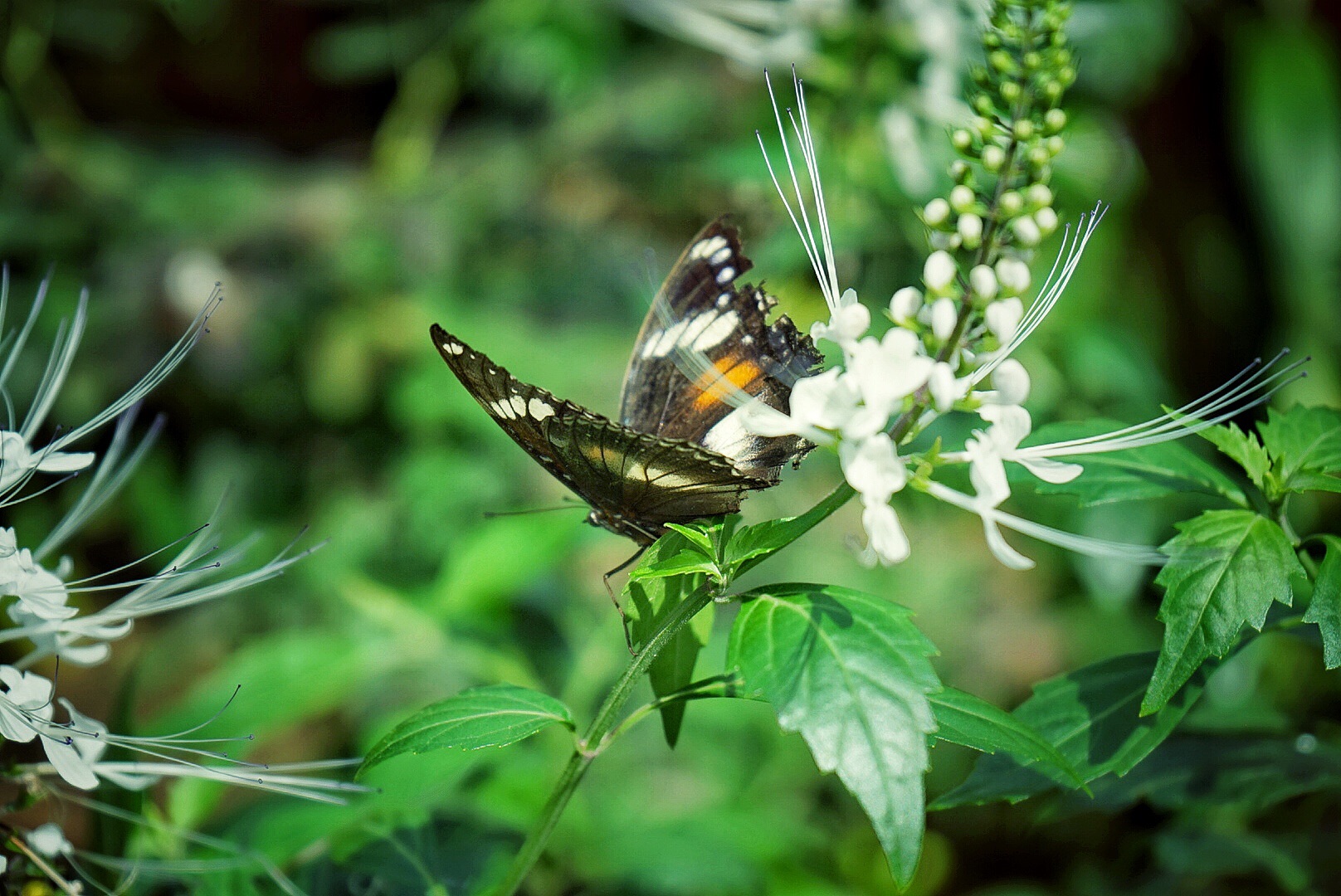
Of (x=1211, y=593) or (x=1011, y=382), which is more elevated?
(x=1011, y=382)

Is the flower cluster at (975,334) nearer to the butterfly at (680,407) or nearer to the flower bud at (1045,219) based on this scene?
the flower bud at (1045,219)

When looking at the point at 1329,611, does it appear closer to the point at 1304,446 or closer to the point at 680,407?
the point at 1304,446

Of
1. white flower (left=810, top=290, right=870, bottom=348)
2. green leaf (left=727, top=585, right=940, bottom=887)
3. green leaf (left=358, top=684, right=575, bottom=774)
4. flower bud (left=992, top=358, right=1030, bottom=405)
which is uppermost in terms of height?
white flower (left=810, top=290, right=870, bottom=348)

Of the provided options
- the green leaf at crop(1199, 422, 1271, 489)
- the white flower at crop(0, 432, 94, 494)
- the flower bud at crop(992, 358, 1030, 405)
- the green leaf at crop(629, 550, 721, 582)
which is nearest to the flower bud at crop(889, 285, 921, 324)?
the flower bud at crop(992, 358, 1030, 405)

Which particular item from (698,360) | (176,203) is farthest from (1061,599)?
(176,203)

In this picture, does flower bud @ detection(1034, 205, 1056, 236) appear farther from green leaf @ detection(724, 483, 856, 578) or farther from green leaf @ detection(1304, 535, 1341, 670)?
green leaf @ detection(1304, 535, 1341, 670)

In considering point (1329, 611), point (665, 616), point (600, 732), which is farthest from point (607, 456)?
point (1329, 611)
